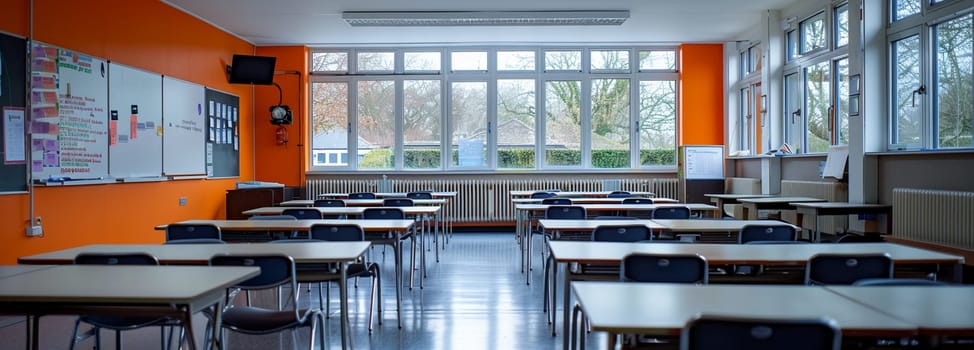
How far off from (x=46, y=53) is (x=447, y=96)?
20.2 feet

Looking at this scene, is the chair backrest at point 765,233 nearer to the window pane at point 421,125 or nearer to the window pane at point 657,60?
the window pane at point 657,60

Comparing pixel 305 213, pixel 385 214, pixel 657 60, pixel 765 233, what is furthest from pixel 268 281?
pixel 657 60

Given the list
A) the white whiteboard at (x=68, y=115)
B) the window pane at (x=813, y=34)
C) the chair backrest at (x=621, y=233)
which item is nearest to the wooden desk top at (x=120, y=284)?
the chair backrest at (x=621, y=233)

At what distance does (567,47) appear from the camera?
10.5 m

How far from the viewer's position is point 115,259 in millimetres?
2910

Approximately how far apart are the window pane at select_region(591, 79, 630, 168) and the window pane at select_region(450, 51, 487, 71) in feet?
6.74

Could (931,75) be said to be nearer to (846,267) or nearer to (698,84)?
(846,267)

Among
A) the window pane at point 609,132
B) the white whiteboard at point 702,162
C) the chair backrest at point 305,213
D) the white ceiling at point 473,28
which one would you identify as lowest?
the chair backrest at point 305,213

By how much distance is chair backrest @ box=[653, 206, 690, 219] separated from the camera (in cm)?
568

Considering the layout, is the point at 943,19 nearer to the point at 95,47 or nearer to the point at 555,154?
the point at 555,154

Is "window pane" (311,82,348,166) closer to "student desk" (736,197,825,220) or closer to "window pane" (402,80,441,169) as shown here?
"window pane" (402,80,441,169)

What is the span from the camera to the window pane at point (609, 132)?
10.6 metres

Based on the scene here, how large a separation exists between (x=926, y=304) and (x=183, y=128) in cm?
806

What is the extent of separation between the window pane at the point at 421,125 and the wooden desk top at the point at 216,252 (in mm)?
7037
